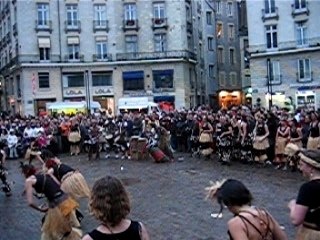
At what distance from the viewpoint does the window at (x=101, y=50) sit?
56.8 m

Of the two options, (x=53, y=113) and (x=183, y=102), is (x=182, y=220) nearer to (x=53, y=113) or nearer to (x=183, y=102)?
(x=53, y=113)

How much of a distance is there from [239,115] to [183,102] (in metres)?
35.6

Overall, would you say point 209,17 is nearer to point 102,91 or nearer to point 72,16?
point 72,16

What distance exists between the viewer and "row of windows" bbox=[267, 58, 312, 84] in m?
49.5

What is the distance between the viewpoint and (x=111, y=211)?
13.0ft

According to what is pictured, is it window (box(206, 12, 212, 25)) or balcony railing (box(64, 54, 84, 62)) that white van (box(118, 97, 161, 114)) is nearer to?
balcony railing (box(64, 54, 84, 62))

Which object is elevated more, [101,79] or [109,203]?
[101,79]

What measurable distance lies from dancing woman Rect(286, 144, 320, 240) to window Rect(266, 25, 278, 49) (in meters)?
48.0

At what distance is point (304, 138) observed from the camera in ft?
59.0

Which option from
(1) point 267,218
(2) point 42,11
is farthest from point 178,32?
(1) point 267,218

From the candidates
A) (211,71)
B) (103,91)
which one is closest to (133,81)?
(103,91)

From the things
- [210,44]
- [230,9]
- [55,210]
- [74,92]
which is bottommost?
[55,210]

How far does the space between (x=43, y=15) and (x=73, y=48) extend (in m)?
4.21

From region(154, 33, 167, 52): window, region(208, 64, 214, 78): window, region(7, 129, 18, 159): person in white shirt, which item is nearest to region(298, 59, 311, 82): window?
region(154, 33, 167, 52): window
